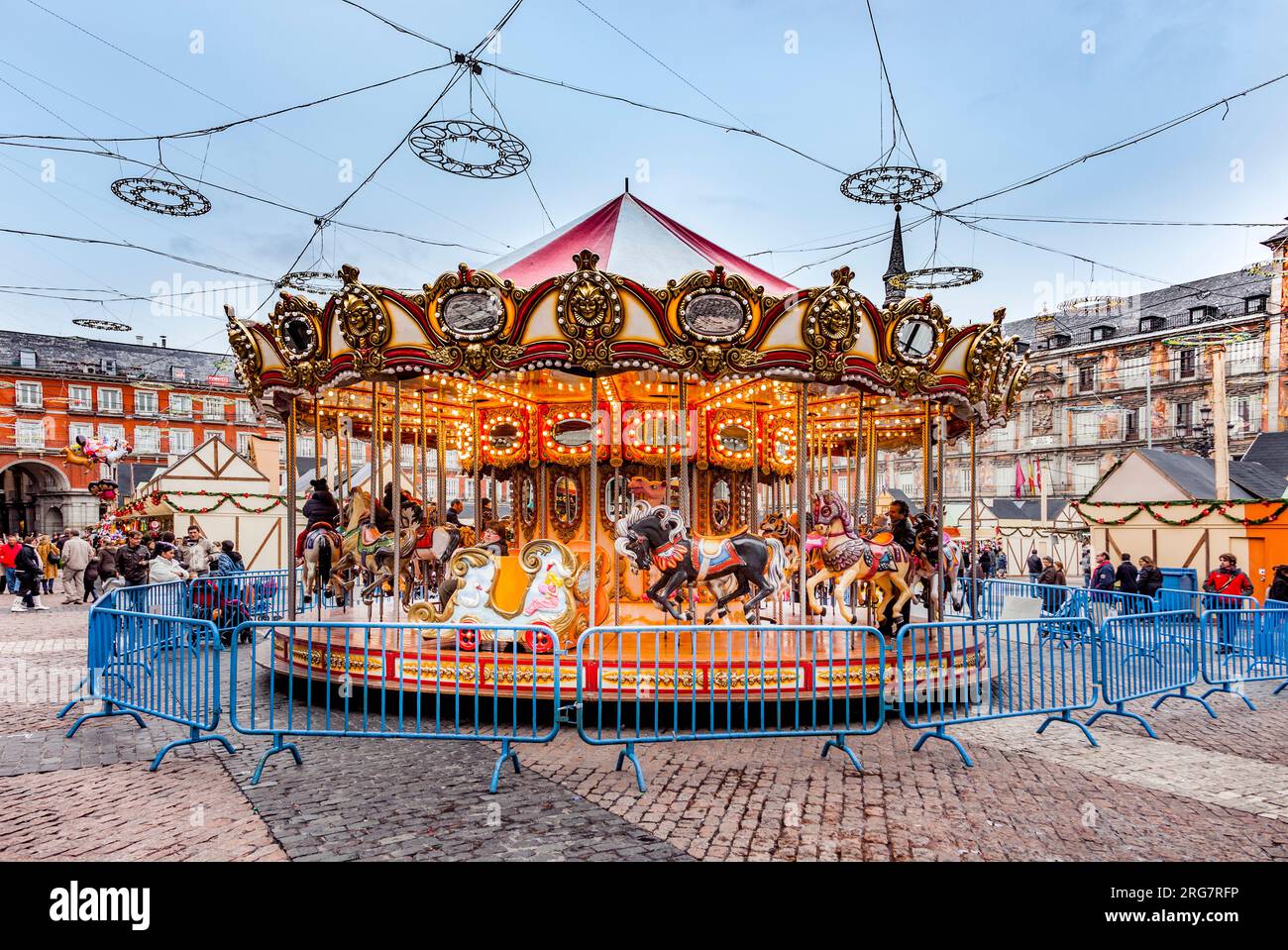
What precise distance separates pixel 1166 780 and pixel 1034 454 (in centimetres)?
4742

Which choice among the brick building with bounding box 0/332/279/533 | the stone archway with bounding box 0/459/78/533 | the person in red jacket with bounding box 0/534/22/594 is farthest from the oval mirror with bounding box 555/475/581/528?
the stone archway with bounding box 0/459/78/533

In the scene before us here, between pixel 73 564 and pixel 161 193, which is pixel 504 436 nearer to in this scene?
pixel 161 193

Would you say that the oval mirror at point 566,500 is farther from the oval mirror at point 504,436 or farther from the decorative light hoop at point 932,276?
the decorative light hoop at point 932,276

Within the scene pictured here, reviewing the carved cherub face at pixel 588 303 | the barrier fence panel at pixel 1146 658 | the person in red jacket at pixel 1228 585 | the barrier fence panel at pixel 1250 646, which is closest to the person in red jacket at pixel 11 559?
the carved cherub face at pixel 588 303

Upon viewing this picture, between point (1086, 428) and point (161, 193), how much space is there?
48.4m

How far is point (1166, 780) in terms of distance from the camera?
18.8 ft

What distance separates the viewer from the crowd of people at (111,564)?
12.7 metres

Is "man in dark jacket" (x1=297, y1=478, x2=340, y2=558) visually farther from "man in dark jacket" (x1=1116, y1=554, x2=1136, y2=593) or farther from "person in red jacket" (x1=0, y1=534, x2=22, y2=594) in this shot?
"man in dark jacket" (x1=1116, y1=554, x2=1136, y2=593)

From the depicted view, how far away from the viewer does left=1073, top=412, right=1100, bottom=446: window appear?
46562 mm

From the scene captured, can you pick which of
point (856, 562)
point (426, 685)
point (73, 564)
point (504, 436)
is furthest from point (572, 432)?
point (73, 564)

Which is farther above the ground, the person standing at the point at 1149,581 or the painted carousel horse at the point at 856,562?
the painted carousel horse at the point at 856,562

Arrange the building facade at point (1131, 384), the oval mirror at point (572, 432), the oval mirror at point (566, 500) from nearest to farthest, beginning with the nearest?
1. the oval mirror at point (572, 432)
2. the oval mirror at point (566, 500)
3. the building facade at point (1131, 384)

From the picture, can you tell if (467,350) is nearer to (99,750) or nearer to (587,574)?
(587,574)

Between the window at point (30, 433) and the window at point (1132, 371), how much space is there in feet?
A: 208
